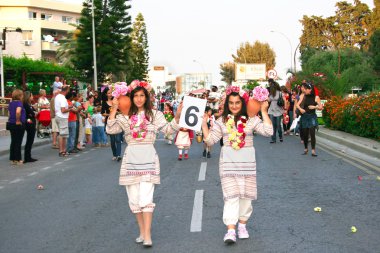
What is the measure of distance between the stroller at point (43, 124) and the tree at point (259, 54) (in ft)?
327

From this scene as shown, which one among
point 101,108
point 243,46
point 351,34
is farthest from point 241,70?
point 101,108

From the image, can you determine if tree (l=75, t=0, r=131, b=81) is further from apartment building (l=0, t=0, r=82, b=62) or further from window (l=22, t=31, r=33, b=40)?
window (l=22, t=31, r=33, b=40)

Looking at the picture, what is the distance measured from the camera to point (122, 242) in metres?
6.64

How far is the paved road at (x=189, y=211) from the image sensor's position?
6.51m

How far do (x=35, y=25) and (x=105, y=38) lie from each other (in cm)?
2299

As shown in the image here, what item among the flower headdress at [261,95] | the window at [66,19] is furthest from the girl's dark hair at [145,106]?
the window at [66,19]

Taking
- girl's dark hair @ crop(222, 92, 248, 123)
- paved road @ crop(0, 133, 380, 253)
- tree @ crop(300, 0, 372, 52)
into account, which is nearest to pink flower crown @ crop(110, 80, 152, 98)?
girl's dark hair @ crop(222, 92, 248, 123)

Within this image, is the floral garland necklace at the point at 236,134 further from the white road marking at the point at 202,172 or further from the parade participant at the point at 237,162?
the white road marking at the point at 202,172

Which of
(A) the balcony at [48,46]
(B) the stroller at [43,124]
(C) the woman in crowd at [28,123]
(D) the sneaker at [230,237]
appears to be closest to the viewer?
(D) the sneaker at [230,237]

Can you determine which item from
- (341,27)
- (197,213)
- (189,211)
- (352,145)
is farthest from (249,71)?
(197,213)

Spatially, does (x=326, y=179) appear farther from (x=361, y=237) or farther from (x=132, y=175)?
(x=132, y=175)

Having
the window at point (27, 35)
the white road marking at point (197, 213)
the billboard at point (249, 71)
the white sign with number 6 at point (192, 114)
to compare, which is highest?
the window at point (27, 35)

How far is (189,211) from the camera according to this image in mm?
8273

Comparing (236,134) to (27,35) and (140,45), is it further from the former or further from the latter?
(140,45)
